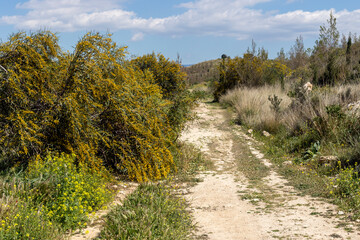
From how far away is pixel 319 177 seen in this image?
6879mm

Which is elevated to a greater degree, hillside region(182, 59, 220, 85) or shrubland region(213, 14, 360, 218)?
hillside region(182, 59, 220, 85)

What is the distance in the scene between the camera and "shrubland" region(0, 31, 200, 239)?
192 inches

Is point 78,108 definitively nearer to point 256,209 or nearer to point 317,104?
point 256,209

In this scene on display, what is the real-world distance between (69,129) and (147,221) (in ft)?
8.26

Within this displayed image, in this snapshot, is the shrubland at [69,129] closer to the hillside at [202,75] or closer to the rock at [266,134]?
the rock at [266,134]

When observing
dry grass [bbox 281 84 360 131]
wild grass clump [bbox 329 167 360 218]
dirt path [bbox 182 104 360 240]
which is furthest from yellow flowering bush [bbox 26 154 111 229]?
dry grass [bbox 281 84 360 131]

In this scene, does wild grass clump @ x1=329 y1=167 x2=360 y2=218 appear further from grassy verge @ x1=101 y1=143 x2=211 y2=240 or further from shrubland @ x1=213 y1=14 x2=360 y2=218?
grassy verge @ x1=101 y1=143 x2=211 y2=240

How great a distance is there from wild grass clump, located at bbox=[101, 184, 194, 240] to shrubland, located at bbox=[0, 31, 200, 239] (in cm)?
54

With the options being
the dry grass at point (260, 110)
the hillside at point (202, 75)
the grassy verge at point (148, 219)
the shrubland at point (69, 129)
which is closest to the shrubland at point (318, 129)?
the dry grass at point (260, 110)

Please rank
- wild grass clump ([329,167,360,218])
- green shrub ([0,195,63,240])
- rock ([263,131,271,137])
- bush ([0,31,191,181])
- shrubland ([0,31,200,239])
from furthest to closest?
rock ([263,131,271,137]), bush ([0,31,191,181]), wild grass clump ([329,167,360,218]), shrubland ([0,31,200,239]), green shrub ([0,195,63,240])

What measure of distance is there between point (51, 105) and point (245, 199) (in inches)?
145

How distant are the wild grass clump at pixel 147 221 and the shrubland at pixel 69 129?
1.76 feet

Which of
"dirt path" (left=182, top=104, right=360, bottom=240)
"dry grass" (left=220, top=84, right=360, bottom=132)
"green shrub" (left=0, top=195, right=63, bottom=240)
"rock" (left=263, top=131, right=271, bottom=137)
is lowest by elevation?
"dirt path" (left=182, top=104, right=360, bottom=240)

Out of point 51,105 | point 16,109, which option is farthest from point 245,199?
point 16,109
